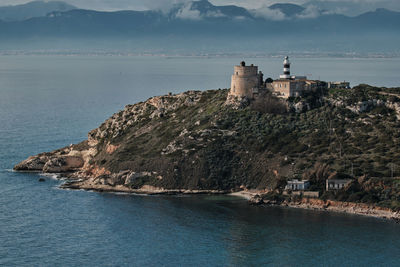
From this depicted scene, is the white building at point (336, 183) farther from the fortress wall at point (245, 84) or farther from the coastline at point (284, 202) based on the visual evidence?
the fortress wall at point (245, 84)

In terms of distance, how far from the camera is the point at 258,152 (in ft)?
290

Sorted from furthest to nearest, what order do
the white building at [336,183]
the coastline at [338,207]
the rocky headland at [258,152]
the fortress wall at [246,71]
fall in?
1. the fortress wall at [246,71]
2. the rocky headland at [258,152]
3. the white building at [336,183]
4. the coastline at [338,207]

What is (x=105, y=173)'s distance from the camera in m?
90.4

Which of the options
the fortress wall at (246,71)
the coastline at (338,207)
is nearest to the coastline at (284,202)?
the coastline at (338,207)

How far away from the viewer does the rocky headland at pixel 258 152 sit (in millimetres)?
78581

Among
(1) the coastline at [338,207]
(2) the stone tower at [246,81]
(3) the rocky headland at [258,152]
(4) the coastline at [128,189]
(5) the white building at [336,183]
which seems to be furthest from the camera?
(2) the stone tower at [246,81]

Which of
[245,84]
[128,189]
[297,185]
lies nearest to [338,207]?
[297,185]

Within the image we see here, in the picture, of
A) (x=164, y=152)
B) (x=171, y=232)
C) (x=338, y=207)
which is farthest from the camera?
(x=164, y=152)

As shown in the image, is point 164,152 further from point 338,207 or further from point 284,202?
point 338,207

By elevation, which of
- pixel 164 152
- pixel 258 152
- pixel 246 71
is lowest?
pixel 164 152

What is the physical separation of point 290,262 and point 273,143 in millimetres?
32266

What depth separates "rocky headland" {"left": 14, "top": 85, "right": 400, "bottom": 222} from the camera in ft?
258

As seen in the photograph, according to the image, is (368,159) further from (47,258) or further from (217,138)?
(47,258)

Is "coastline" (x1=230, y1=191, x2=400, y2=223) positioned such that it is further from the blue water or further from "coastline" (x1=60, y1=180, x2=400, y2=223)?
the blue water
